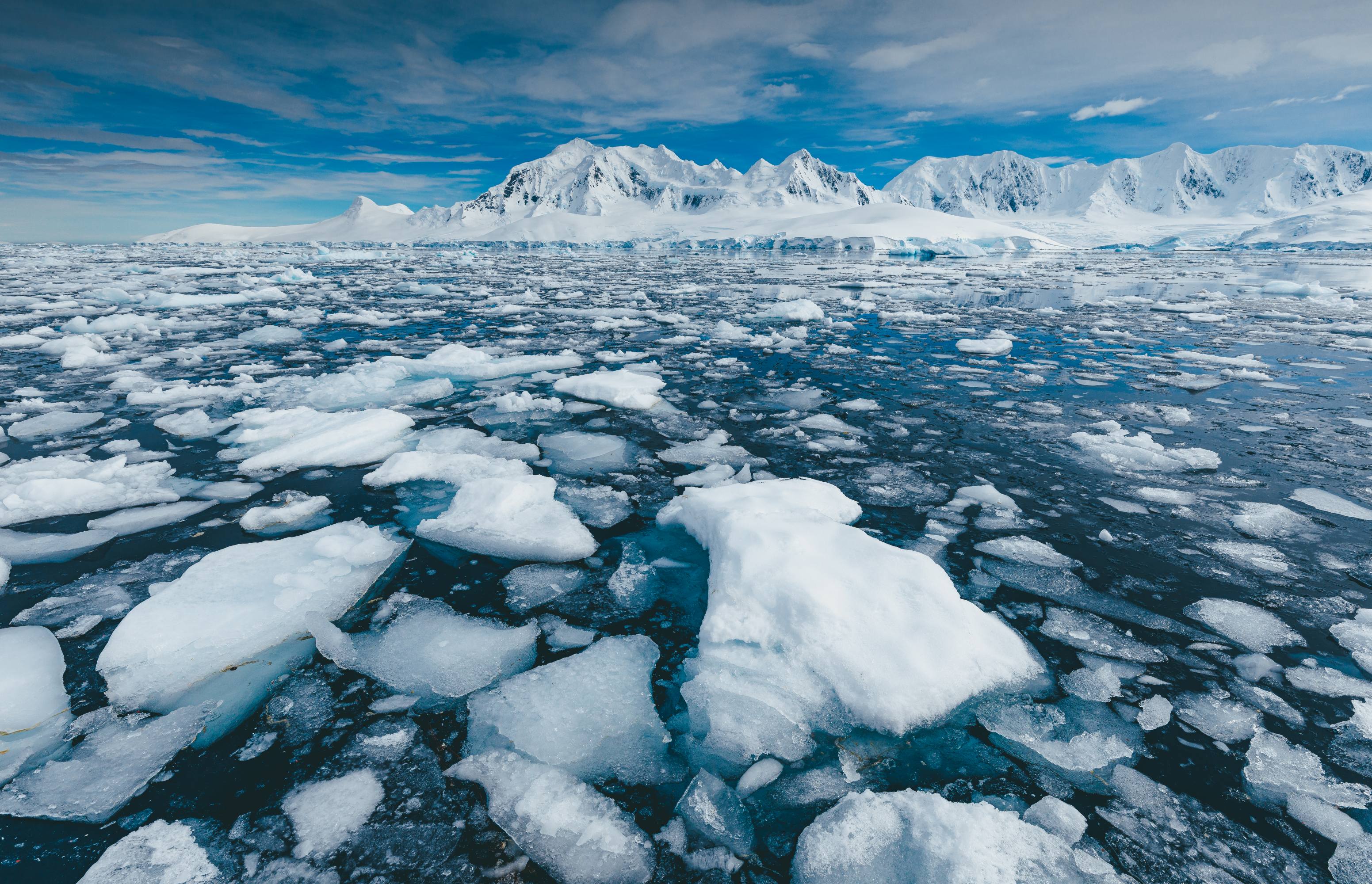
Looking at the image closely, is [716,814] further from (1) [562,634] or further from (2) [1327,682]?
(2) [1327,682]

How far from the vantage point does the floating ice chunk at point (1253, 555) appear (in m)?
2.56

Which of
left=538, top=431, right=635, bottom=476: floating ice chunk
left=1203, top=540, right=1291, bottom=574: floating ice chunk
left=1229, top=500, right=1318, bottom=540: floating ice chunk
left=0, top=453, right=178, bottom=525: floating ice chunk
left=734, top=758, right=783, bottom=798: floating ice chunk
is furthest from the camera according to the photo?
left=538, top=431, right=635, bottom=476: floating ice chunk

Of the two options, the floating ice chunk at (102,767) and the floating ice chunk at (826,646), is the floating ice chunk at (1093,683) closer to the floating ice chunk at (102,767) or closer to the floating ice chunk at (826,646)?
the floating ice chunk at (826,646)

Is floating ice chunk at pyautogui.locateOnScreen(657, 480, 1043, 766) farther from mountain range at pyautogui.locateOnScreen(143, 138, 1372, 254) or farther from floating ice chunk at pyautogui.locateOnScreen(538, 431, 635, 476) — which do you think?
mountain range at pyautogui.locateOnScreen(143, 138, 1372, 254)

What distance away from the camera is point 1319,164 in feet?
626

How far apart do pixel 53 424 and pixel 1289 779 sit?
7.13 meters

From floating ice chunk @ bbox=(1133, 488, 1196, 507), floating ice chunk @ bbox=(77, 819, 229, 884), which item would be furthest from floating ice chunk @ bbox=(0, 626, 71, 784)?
floating ice chunk @ bbox=(1133, 488, 1196, 507)

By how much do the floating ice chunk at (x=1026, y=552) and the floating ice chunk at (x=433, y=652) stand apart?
2131 mm

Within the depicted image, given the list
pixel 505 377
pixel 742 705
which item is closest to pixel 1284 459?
pixel 742 705

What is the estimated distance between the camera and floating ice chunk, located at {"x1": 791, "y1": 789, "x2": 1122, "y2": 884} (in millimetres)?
1334

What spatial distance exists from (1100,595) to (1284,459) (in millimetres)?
2559

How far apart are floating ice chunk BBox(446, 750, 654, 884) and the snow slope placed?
3528 inches

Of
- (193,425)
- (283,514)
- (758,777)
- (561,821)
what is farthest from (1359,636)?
(193,425)

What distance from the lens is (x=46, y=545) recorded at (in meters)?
2.68
